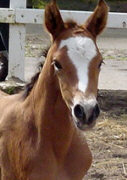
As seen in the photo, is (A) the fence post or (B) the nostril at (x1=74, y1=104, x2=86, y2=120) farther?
(A) the fence post

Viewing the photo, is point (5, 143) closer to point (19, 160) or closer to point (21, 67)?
point (19, 160)

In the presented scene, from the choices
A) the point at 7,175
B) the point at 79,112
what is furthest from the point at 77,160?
the point at 79,112

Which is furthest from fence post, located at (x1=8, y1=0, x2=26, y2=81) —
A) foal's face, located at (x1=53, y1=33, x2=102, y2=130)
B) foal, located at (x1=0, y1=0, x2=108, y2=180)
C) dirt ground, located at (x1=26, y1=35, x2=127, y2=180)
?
foal's face, located at (x1=53, y1=33, x2=102, y2=130)

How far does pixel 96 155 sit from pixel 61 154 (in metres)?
1.87

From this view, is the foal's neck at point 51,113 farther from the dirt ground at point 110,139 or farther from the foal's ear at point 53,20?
the dirt ground at point 110,139

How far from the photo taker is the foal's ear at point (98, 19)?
391 cm

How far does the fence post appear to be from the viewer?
273 inches

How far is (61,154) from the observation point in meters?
3.91

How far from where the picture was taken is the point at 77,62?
3.57 metres

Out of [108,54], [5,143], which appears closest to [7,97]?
[5,143]

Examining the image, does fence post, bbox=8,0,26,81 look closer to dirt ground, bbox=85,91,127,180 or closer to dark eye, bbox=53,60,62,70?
dirt ground, bbox=85,91,127,180

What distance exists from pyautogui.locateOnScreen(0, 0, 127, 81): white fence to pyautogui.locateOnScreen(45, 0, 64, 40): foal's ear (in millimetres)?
3024

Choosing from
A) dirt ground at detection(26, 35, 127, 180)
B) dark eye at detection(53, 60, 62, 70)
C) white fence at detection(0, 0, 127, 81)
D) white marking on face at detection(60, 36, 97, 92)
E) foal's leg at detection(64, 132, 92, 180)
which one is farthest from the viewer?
white fence at detection(0, 0, 127, 81)

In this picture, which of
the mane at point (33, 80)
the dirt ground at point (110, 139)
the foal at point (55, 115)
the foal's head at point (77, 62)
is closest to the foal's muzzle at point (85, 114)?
the foal's head at point (77, 62)
